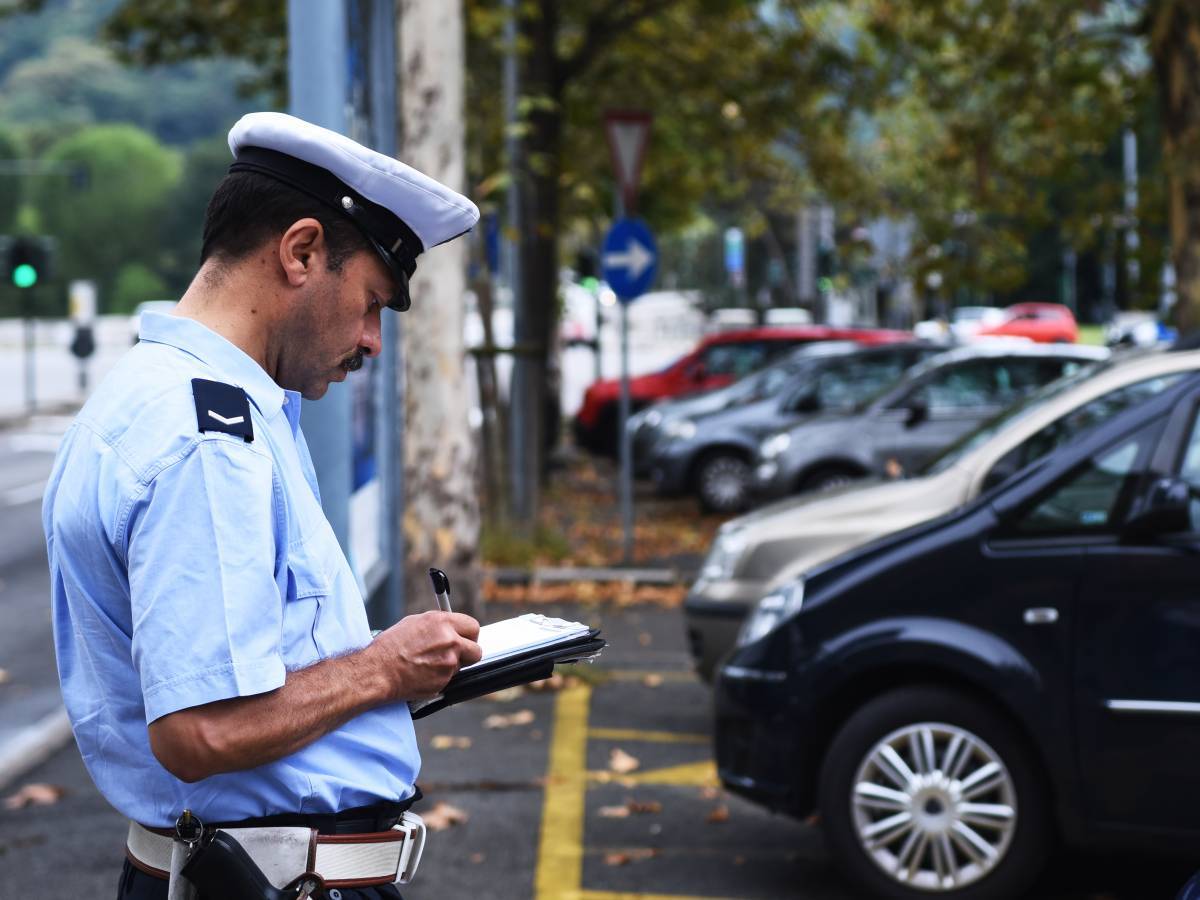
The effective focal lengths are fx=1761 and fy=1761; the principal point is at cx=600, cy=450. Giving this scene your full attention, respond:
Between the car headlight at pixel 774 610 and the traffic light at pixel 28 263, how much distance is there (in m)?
26.1

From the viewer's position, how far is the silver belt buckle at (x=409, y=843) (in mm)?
2307

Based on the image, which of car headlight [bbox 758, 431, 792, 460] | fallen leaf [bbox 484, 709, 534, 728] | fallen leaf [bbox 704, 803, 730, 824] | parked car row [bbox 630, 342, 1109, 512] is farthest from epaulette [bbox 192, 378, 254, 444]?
car headlight [bbox 758, 431, 792, 460]

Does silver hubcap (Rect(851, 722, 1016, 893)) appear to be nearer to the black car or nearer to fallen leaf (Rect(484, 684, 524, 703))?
the black car

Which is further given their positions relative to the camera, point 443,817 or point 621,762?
point 621,762

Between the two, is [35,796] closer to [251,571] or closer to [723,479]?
[251,571]

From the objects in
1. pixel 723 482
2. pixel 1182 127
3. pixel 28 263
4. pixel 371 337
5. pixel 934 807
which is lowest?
pixel 723 482

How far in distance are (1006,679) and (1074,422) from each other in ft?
4.20

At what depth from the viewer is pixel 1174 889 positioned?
19.1ft

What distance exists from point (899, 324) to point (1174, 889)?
50273 millimetres

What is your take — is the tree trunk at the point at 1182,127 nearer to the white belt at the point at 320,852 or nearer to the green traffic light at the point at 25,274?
the white belt at the point at 320,852

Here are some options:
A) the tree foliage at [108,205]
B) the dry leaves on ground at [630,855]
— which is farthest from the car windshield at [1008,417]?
the tree foliage at [108,205]

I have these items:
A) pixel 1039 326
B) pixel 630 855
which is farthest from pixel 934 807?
pixel 1039 326

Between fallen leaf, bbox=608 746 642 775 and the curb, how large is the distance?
2.31 metres

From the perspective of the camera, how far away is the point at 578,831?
6.45 m
